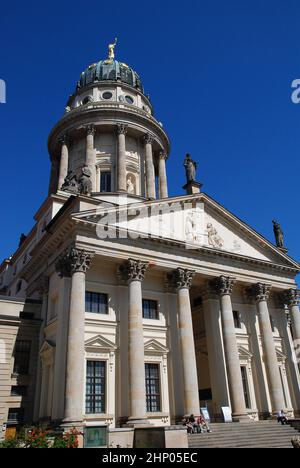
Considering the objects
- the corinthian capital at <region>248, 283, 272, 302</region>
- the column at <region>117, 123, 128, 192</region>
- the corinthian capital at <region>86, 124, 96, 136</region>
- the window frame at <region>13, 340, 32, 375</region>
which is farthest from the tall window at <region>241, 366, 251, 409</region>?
the corinthian capital at <region>86, 124, 96, 136</region>

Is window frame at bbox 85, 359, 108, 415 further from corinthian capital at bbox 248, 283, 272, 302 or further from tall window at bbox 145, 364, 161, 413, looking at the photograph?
corinthian capital at bbox 248, 283, 272, 302

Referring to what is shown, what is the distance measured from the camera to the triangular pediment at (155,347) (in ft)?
84.2

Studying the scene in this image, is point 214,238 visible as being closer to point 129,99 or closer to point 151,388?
point 151,388

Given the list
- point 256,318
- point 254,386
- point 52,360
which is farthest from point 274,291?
point 52,360

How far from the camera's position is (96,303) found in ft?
83.0

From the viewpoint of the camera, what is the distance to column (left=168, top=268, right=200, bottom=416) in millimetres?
24031

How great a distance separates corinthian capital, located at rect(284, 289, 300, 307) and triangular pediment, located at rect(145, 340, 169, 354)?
40.4ft

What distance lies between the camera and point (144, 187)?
132ft

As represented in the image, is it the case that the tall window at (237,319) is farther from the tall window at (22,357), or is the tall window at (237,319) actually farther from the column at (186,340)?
the tall window at (22,357)

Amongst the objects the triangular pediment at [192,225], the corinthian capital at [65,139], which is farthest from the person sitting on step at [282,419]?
the corinthian capital at [65,139]

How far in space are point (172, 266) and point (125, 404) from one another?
8.89 meters

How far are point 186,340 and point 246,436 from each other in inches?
243
